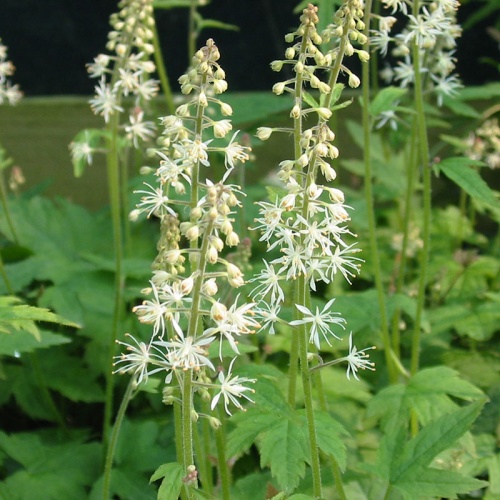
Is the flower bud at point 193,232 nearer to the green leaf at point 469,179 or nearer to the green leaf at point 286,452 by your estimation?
the green leaf at point 286,452

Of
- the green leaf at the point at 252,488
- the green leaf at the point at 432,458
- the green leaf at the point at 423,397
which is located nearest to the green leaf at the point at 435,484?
the green leaf at the point at 432,458

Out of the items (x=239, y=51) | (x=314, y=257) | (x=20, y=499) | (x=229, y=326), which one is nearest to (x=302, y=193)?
(x=314, y=257)

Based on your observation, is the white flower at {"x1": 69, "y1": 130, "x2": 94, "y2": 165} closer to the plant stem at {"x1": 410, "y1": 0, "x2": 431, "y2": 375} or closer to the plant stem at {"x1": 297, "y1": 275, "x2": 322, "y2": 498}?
the plant stem at {"x1": 410, "y1": 0, "x2": 431, "y2": 375}

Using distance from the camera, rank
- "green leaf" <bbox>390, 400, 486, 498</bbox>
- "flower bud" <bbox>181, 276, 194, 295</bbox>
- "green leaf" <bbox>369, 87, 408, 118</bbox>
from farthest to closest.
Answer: "green leaf" <bbox>369, 87, 408, 118</bbox> → "green leaf" <bbox>390, 400, 486, 498</bbox> → "flower bud" <bbox>181, 276, 194, 295</bbox>

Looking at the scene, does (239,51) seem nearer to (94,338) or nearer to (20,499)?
(94,338)

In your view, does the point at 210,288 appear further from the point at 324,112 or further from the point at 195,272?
the point at 324,112

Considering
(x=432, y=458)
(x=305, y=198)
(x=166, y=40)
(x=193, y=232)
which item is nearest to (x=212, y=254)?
(x=193, y=232)

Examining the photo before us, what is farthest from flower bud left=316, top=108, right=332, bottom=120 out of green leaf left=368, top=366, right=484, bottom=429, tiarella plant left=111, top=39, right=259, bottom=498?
green leaf left=368, top=366, right=484, bottom=429

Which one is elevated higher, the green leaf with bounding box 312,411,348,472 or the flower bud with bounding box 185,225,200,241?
the flower bud with bounding box 185,225,200,241
